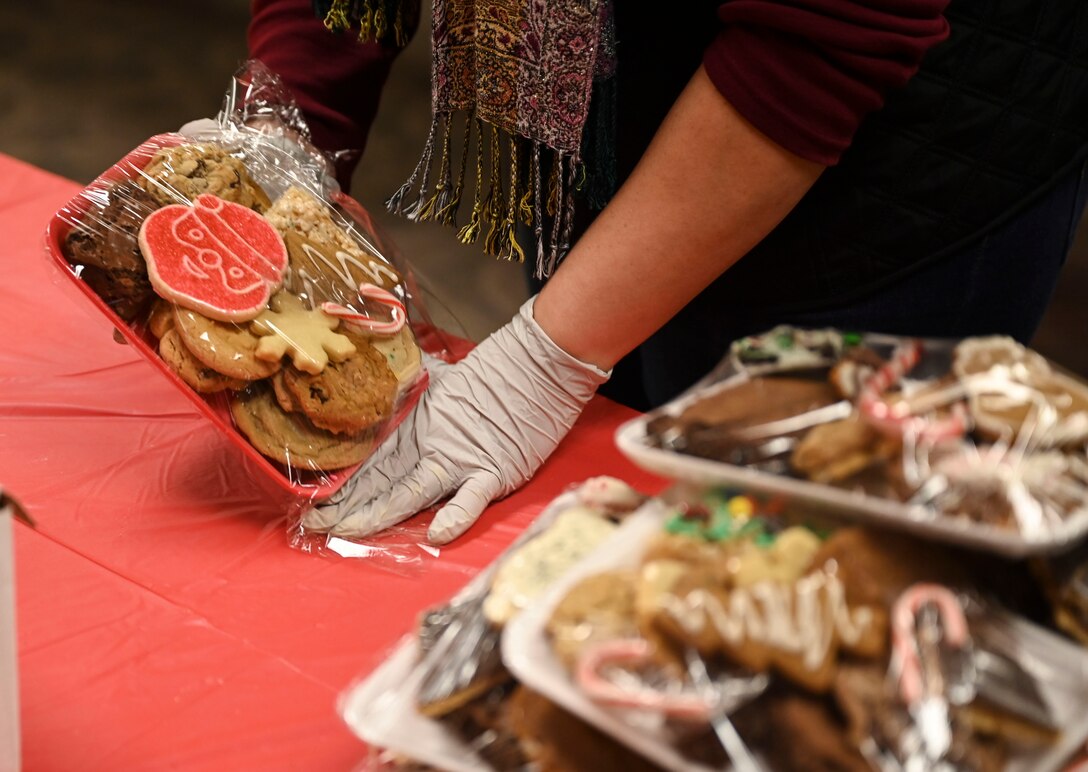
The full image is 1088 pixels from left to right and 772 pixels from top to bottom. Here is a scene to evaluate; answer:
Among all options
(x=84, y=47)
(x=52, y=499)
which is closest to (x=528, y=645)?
(x=52, y=499)

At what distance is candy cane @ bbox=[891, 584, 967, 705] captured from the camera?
0.48 metres

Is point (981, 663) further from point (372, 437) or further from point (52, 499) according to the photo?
point (52, 499)

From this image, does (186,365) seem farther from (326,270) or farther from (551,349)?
(551,349)

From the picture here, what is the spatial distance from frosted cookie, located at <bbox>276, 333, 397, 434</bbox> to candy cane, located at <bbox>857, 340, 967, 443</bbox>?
525 millimetres

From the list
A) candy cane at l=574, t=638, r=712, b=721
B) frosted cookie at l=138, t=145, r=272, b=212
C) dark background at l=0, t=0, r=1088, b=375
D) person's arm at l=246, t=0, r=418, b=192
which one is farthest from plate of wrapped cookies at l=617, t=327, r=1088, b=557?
dark background at l=0, t=0, r=1088, b=375

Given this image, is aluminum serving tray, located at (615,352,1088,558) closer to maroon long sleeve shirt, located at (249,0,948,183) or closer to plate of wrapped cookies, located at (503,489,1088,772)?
plate of wrapped cookies, located at (503,489,1088,772)

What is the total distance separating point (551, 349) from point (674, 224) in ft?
0.64

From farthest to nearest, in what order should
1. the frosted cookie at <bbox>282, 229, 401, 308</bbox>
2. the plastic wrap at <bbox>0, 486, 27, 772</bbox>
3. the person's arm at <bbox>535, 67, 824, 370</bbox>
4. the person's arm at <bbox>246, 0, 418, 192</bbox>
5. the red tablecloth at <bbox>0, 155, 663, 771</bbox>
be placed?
the person's arm at <bbox>246, 0, 418, 192</bbox> < the frosted cookie at <bbox>282, 229, 401, 308</bbox> < the person's arm at <bbox>535, 67, 824, 370</bbox> < the red tablecloth at <bbox>0, 155, 663, 771</bbox> < the plastic wrap at <bbox>0, 486, 27, 772</bbox>

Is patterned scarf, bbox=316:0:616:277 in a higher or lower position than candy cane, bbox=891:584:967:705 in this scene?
higher

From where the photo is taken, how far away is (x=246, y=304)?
3.05 ft

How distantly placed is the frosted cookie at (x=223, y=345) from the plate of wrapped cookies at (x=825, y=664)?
0.48 m

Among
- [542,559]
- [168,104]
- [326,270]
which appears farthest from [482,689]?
[168,104]

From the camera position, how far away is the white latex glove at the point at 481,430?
1.03m

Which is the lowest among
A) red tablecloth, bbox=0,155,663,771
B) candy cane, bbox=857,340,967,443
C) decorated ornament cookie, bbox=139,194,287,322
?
red tablecloth, bbox=0,155,663,771
